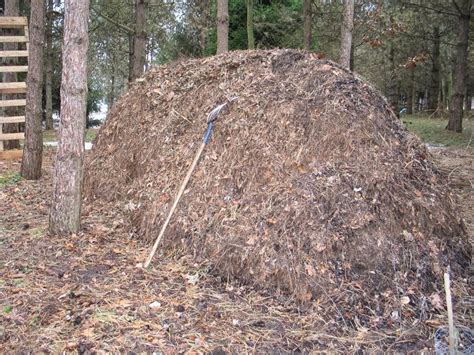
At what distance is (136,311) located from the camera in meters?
2.95

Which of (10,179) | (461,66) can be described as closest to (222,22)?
(10,179)

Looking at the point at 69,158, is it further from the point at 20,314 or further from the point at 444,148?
the point at 444,148

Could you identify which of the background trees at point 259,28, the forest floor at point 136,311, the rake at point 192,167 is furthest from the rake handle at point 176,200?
the background trees at point 259,28

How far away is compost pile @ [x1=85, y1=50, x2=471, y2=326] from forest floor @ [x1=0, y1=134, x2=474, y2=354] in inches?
7.3

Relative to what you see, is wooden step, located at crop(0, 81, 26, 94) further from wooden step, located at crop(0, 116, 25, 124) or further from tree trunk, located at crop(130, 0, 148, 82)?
tree trunk, located at crop(130, 0, 148, 82)

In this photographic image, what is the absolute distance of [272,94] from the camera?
14.7 feet

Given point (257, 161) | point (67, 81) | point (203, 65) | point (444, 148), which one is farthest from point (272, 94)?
point (444, 148)

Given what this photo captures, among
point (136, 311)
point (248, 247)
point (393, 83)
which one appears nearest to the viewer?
point (136, 311)

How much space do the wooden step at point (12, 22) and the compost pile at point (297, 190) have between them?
478 cm

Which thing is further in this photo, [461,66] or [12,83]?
[461,66]

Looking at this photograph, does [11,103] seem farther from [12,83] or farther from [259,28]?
[259,28]

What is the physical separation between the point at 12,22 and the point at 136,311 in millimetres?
7383

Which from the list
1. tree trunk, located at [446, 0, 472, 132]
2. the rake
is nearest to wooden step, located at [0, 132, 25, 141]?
the rake

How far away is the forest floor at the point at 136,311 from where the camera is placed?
266 cm
